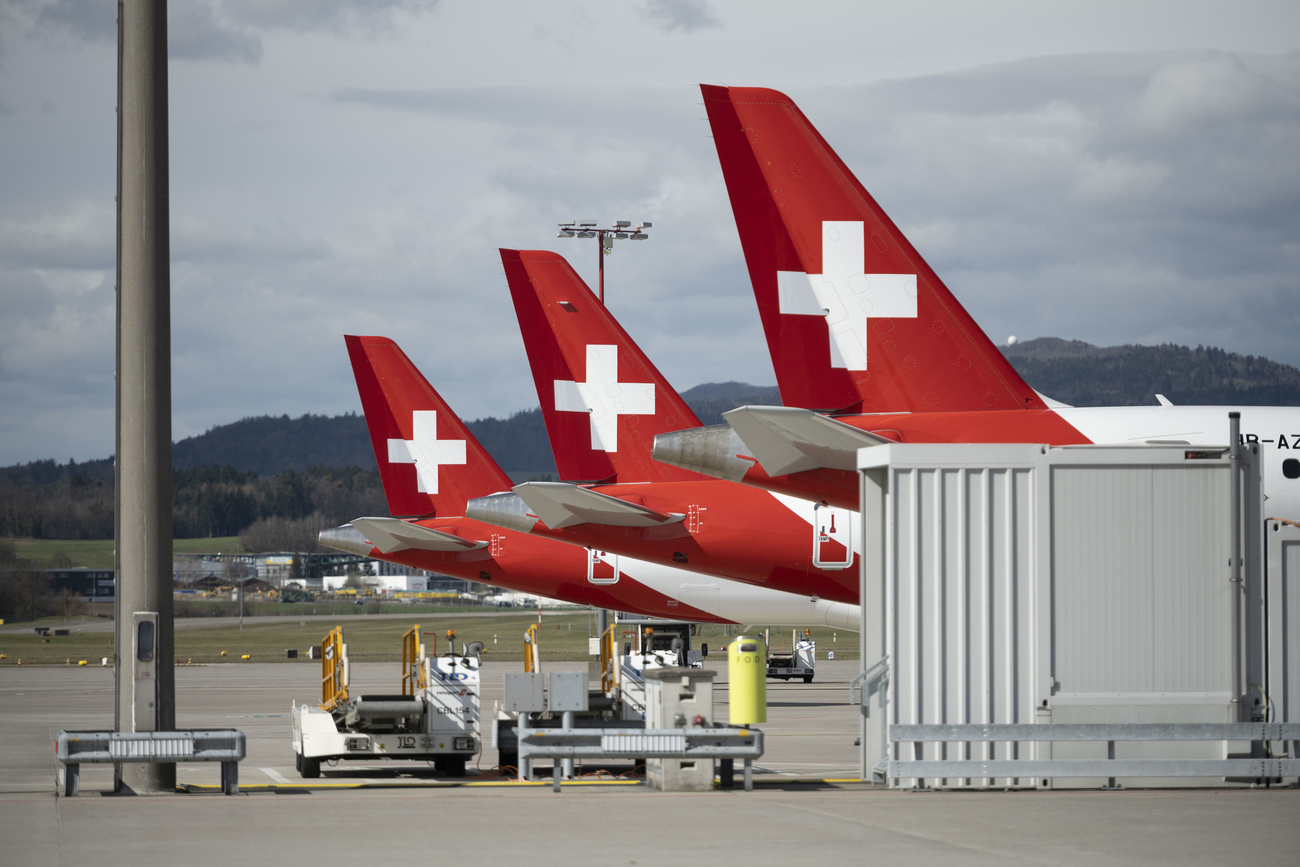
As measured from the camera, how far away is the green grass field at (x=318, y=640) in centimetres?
7119

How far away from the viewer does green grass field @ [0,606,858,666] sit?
234 ft

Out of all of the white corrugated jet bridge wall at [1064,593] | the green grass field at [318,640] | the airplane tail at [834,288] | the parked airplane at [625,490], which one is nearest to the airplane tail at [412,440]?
the parked airplane at [625,490]

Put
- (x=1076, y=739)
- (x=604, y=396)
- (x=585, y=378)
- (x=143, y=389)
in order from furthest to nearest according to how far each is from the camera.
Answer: (x=585, y=378), (x=604, y=396), (x=143, y=389), (x=1076, y=739)

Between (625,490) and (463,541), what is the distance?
25.9 feet

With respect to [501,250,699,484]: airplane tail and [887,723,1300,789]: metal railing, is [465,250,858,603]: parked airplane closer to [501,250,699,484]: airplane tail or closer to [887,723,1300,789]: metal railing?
[501,250,699,484]: airplane tail

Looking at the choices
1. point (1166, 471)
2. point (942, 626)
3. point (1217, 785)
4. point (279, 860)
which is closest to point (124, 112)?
point (279, 860)

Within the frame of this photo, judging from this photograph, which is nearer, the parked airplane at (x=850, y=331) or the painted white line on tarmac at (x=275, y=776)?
the painted white line on tarmac at (x=275, y=776)

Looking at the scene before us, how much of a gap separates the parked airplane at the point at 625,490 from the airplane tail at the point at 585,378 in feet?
0.08

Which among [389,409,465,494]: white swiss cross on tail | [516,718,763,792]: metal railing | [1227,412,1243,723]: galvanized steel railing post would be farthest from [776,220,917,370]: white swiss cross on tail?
[389,409,465,494]: white swiss cross on tail

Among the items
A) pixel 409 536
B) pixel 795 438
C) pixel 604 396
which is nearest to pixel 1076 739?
pixel 795 438

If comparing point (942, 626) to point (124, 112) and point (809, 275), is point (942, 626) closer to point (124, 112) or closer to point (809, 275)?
point (809, 275)

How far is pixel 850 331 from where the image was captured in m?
21.7

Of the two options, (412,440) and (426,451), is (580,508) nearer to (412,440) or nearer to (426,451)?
(426,451)

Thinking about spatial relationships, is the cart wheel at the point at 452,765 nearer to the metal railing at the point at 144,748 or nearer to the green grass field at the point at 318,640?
the metal railing at the point at 144,748
